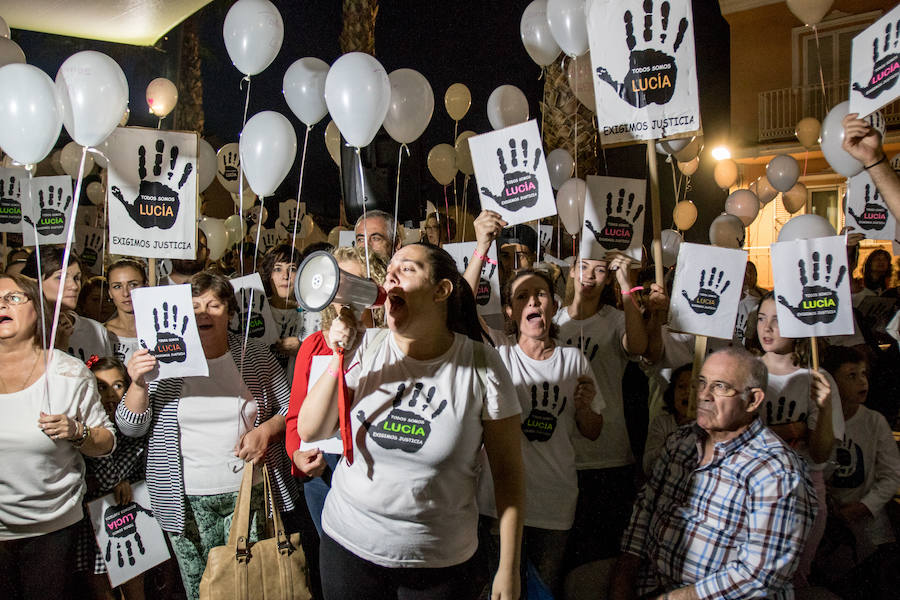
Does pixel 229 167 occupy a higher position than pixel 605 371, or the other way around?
pixel 229 167

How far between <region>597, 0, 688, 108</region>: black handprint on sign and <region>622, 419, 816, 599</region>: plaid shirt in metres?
1.48

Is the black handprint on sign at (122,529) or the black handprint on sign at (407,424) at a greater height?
the black handprint on sign at (407,424)

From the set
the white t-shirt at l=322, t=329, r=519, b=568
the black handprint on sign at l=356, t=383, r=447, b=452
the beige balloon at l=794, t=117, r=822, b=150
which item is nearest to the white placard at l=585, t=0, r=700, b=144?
the white t-shirt at l=322, t=329, r=519, b=568

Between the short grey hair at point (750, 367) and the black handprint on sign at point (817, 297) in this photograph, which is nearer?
the short grey hair at point (750, 367)

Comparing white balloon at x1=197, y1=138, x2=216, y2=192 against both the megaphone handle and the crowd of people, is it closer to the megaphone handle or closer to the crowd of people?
the crowd of people

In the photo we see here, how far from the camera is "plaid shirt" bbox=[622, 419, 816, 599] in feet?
6.94

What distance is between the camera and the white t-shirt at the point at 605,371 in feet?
9.43

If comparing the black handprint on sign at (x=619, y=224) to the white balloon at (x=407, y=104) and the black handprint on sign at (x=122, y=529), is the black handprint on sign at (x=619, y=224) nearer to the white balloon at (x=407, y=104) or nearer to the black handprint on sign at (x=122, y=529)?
the white balloon at (x=407, y=104)

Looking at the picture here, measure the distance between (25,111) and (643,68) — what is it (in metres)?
2.55

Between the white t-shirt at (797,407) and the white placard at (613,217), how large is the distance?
89 centimetres

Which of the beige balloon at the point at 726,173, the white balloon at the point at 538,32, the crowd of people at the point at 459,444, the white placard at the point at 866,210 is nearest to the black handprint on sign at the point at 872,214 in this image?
the white placard at the point at 866,210

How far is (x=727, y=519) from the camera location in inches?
87.0

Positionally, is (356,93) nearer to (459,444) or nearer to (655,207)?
(655,207)

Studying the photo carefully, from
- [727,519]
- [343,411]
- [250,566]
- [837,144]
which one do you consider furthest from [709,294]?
[250,566]
